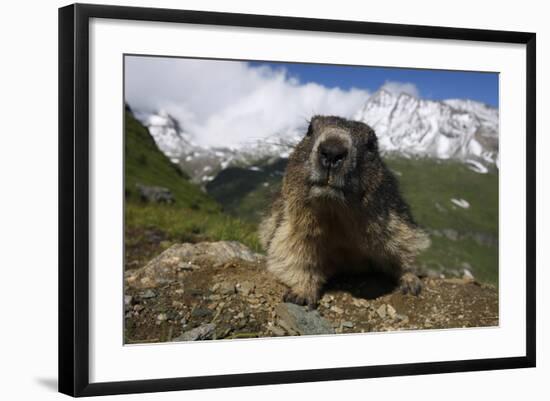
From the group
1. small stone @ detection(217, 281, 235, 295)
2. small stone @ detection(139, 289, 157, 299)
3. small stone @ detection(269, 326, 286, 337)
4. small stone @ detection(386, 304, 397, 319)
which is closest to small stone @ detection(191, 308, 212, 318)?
small stone @ detection(217, 281, 235, 295)

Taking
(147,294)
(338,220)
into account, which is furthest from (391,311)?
(147,294)

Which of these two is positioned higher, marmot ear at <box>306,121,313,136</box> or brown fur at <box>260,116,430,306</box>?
marmot ear at <box>306,121,313,136</box>

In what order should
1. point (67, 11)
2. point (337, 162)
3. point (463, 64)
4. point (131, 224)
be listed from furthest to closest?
1. point (131, 224)
2. point (463, 64)
3. point (337, 162)
4. point (67, 11)

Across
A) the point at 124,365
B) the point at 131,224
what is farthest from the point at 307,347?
the point at 131,224

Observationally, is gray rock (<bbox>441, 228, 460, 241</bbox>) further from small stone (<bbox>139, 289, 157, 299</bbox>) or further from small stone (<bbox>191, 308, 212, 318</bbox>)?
small stone (<bbox>139, 289, 157, 299</bbox>)

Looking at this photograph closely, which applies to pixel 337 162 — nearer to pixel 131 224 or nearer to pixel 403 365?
pixel 403 365

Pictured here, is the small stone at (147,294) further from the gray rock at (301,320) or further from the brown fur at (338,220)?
the brown fur at (338,220)
